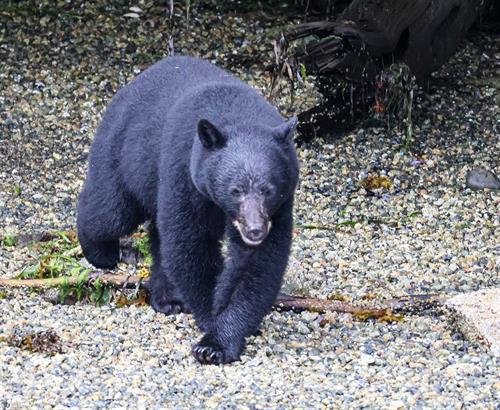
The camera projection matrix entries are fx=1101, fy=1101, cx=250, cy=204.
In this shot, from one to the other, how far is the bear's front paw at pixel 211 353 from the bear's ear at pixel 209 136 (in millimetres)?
1197

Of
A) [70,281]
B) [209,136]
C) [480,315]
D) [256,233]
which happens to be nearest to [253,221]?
[256,233]

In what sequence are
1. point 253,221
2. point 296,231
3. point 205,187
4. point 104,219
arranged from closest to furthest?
1. point 253,221
2. point 205,187
3. point 104,219
4. point 296,231

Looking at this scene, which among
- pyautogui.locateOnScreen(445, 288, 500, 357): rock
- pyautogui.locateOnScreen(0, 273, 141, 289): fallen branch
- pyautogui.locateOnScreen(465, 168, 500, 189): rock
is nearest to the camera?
pyautogui.locateOnScreen(445, 288, 500, 357): rock

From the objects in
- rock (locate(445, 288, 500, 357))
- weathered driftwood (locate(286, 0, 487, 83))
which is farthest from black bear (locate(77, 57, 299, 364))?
weathered driftwood (locate(286, 0, 487, 83))

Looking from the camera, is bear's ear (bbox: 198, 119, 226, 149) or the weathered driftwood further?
the weathered driftwood

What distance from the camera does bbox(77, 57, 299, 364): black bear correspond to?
6.04m

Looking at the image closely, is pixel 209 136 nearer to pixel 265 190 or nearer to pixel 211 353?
pixel 265 190

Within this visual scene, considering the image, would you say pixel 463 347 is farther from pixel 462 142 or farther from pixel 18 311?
pixel 462 142

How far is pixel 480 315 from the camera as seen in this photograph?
668 cm

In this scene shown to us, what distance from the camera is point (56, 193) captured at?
34.6 feet

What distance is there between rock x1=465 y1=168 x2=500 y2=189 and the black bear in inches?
159

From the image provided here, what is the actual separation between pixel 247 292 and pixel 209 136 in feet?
3.34

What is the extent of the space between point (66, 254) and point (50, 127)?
305 centimetres

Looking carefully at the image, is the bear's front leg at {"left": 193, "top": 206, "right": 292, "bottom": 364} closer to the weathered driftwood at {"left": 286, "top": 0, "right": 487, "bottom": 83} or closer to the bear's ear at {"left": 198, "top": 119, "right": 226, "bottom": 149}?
the bear's ear at {"left": 198, "top": 119, "right": 226, "bottom": 149}
